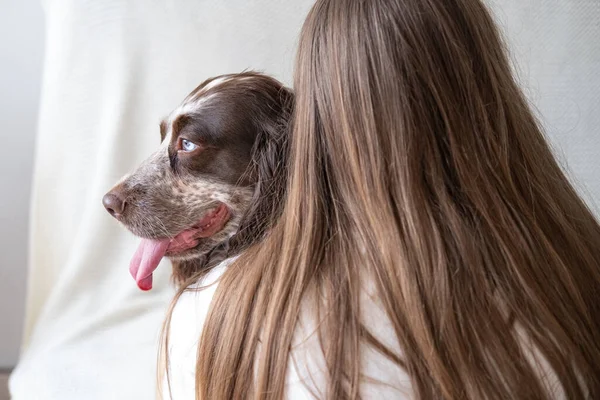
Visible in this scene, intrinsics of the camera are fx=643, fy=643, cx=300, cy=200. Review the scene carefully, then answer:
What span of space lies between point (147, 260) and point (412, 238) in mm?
593

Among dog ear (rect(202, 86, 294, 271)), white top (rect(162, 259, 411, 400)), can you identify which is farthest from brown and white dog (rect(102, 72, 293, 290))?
white top (rect(162, 259, 411, 400))

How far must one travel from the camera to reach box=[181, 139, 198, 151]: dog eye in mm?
1124

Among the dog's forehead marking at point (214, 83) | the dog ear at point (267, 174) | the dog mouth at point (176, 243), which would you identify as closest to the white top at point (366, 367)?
the dog ear at point (267, 174)

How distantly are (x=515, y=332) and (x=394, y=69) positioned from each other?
1.15ft

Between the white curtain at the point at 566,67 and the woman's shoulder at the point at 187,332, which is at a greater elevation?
the white curtain at the point at 566,67

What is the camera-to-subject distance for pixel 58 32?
1.79 m

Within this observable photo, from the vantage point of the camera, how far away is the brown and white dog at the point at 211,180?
3.53 feet

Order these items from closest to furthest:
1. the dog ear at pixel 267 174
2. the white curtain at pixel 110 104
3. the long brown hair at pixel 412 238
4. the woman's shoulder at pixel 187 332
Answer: the long brown hair at pixel 412 238, the woman's shoulder at pixel 187 332, the dog ear at pixel 267 174, the white curtain at pixel 110 104

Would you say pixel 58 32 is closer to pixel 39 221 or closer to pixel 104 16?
pixel 104 16

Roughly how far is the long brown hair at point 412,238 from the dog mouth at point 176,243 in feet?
0.93

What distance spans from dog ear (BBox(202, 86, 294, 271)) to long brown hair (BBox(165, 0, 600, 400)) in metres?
0.18

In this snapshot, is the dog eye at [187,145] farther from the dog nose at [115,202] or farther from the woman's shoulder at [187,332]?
the woman's shoulder at [187,332]

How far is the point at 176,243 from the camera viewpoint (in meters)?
1.17

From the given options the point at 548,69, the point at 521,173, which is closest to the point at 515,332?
the point at 521,173
